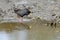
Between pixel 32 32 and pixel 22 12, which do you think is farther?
pixel 22 12

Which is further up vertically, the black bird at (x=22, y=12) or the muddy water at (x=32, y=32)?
the black bird at (x=22, y=12)

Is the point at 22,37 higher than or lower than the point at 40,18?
lower

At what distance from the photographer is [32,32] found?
1521 mm

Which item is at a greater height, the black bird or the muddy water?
the black bird

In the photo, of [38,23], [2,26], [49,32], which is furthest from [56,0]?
[2,26]

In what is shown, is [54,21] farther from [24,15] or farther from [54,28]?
[24,15]

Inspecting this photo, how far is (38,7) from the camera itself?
1901 millimetres

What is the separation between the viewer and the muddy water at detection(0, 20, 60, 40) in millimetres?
1422

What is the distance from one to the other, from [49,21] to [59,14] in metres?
0.14

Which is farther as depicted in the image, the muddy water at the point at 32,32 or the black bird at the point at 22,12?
the black bird at the point at 22,12

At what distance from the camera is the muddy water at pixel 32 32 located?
1422 mm

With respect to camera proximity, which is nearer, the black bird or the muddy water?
the muddy water

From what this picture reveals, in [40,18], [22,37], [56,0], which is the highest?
[56,0]

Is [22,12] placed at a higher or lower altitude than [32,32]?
higher
